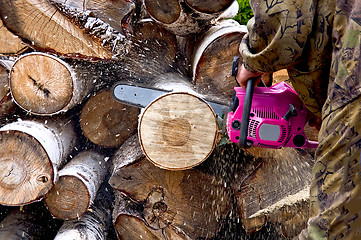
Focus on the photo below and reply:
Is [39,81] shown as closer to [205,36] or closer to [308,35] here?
[205,36]

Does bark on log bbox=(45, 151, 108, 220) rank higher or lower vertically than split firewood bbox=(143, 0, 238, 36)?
lower

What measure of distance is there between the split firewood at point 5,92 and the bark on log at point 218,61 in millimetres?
1177

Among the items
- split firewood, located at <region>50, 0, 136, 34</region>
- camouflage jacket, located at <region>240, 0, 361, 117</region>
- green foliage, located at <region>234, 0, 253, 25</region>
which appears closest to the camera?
camouflage jacket, located at <region>240, 0, 361, 117</region>

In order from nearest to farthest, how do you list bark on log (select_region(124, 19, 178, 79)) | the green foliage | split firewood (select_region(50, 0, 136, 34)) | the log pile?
the log pile, split firewood (select_region(50, 0, 136, 34)), bark on log (select_region(124, 19, 178, 79)), the green foliage

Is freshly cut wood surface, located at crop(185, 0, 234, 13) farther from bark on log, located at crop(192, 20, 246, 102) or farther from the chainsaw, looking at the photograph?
the chainsaw

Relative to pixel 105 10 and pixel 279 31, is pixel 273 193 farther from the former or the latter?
pixel 105 10

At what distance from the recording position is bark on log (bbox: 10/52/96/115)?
231 cm

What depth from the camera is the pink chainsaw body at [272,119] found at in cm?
190

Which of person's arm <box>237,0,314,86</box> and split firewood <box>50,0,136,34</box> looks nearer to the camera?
person's arm <box>237,0,314,86</box>

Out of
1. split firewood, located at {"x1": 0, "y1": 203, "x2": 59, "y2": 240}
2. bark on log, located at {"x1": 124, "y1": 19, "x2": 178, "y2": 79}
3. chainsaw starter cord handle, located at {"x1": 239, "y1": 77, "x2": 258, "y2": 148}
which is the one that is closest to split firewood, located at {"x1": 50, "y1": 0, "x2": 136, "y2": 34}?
bark on log, located at {"x1": 124, "y1": 19, "x2": 178, "y2": 79}

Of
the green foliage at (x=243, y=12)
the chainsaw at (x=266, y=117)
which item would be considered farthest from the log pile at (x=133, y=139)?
the green foliage at (x=243, y=12)

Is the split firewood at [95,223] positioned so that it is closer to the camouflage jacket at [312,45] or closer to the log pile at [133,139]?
the log pile at [133,139]

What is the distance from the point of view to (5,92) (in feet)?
8.43

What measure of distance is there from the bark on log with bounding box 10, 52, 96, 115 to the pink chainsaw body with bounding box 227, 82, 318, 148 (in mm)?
989
